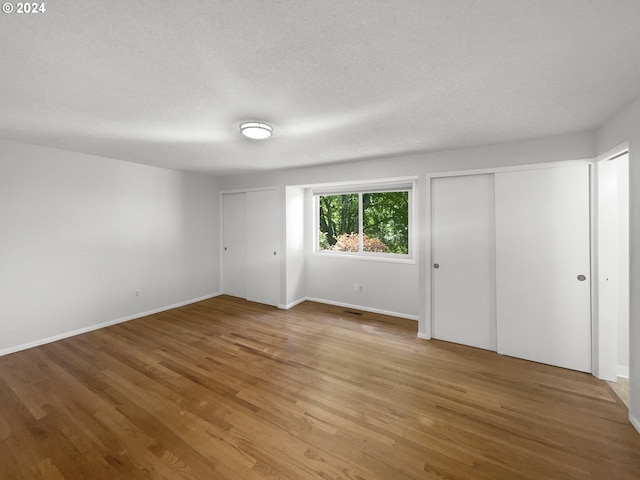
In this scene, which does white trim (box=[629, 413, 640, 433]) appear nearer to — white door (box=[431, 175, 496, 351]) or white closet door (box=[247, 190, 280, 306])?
white door (box=[431, 175, 496, 351])

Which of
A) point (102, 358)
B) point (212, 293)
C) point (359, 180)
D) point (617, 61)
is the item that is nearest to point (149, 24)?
point (617, 61)

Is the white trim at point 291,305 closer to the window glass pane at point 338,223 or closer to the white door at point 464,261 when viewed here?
the window glass pane at point 338,223

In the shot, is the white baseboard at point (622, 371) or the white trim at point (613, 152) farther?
the white baseboard at point (622, 371)

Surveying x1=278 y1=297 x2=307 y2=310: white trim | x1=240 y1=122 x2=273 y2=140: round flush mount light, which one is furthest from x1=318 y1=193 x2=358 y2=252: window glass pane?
x1=240 y1=122 x2=273 y2=140: round flush mount light

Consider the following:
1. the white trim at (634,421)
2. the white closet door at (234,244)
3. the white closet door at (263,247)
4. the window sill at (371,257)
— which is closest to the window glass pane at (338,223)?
the window sill at (371,257)

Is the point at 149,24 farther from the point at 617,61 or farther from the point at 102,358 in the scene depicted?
the point at 102,358

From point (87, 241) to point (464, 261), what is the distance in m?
4.86

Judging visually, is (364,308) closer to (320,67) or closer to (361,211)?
(361,211)

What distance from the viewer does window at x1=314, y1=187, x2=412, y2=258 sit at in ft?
13.7

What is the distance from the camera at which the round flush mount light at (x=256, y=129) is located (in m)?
2.25

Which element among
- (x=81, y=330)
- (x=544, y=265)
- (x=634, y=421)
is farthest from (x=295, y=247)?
(x=634, y=421)

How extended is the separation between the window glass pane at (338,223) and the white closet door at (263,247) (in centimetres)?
91

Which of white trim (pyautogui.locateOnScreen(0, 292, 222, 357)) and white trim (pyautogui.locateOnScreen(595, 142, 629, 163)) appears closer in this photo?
white trim (pyautogui.locateOnScreen(595, 142, 629, 163))

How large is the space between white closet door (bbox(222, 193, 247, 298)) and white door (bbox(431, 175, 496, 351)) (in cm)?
338
